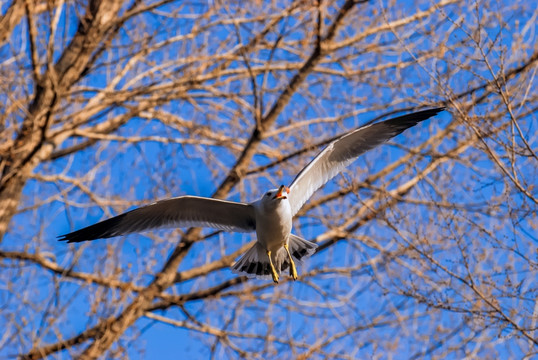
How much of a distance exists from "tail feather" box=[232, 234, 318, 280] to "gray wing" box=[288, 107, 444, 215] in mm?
376

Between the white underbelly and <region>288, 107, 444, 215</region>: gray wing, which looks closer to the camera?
the white underbelly

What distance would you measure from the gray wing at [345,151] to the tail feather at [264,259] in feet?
1.23

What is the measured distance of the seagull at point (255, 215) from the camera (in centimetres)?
637

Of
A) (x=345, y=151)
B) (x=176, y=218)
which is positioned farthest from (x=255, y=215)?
(x=345, y=151)

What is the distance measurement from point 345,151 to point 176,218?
5.43 feet

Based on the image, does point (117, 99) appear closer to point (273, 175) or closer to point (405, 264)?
point (273, 175)

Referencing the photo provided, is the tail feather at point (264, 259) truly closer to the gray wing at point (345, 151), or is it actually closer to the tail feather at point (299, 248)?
the tail feather at point (299, 248)

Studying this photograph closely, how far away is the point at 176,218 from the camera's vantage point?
658cm

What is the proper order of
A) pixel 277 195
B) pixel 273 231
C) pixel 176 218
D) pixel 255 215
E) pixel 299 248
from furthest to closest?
pixel 299 248 → pixel 176 218 → pixel 255 215 → pixel 273 231 → pixel 277 195

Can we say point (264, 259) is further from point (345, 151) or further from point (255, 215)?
point (345, 151)

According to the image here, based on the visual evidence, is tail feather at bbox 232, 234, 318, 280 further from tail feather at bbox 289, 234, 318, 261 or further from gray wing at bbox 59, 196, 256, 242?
gray wing at bbox 59, 196, 256, 242

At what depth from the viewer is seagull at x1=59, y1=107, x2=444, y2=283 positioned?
6367mm

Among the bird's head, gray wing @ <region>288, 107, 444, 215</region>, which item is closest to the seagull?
gray wing @ <region>288, 107, 444, 215</region>

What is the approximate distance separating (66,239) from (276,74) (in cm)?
576
